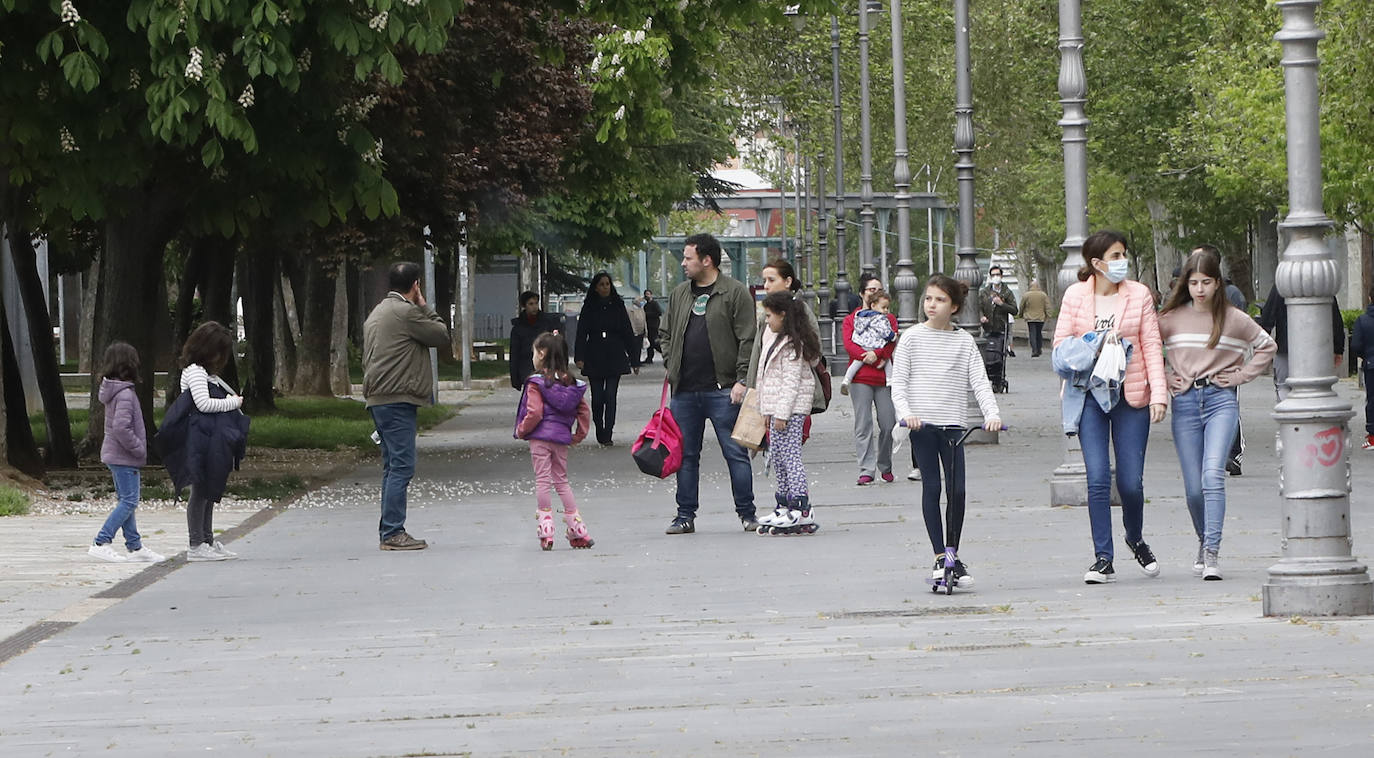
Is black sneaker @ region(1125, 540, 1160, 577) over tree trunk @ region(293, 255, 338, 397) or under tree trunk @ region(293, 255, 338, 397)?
under

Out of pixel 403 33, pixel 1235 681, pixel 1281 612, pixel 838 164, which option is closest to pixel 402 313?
pixel 403 33

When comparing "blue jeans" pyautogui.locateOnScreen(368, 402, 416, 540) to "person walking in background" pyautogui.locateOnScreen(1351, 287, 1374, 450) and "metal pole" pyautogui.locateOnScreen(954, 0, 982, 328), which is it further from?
"person walking in background" pyautogui.locateOnScreen(1351, 287, 1374, 450)

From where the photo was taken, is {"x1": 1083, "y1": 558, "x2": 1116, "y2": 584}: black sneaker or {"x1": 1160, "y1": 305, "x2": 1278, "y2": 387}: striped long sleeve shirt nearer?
{"x1": 1083, "y1": 558, "x2": 1116, "y2": 584}: black sneaker

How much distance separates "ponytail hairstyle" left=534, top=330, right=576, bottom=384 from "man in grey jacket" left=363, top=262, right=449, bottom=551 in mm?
707

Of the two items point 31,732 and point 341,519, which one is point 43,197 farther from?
point 31,732

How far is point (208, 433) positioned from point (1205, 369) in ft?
20.2

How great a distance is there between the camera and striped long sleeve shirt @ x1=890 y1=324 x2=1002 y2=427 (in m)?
11.4

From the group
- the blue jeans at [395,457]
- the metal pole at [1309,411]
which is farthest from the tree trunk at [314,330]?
the metal pole at [1309,411]

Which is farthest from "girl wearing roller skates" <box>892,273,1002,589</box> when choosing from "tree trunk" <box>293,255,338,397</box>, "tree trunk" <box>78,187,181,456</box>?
"tree trunk" <box>293,255,338,397</box>

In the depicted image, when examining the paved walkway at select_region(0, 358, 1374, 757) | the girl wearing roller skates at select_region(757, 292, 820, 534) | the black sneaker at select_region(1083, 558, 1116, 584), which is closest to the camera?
the paved walkway at select_region(0, 358, 1374, 757)

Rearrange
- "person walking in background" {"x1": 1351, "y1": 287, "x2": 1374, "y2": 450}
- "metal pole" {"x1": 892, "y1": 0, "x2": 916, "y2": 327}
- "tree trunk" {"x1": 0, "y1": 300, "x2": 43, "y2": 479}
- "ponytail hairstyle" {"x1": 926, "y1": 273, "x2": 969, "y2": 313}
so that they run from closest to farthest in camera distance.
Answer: "ponytail hairstyle" {"x1": 926, "y1": 273, "x2": 969, "y2": 313}
"tree trunk" {"x1": 0, "y1": 300, "x2": 43, "y2": 479}
"person walking in background" {"x1": 1351, "y1": 287, "x2": 1374, "y2": 450}
"metal pole" {"x1": 892, "y1": 0, "x2": 916, "y2": 327}

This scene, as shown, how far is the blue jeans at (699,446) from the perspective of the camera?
14.4m

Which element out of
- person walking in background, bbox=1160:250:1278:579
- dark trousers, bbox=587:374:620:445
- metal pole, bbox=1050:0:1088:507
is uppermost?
metal pole, bbox=1050:0:1088:507

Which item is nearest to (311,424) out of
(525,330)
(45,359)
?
(525,330)
